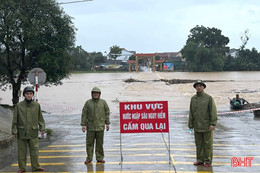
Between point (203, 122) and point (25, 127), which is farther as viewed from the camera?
point (203, 122)

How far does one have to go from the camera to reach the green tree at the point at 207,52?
318ft

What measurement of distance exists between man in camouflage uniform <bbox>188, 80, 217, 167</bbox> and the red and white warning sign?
0.83 metres

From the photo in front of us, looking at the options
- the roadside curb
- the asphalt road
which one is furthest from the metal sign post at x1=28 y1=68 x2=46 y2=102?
the roadside curb

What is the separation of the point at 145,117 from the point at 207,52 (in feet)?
298

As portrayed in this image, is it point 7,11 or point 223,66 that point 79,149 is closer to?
point 7,11

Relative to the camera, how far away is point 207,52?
9494cm

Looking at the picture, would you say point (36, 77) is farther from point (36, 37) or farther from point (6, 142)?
point (36, 37)

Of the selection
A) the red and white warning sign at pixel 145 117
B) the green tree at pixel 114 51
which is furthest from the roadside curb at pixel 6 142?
the green tree at pixel 114 51

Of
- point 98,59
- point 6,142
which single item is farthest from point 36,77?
point 98,59

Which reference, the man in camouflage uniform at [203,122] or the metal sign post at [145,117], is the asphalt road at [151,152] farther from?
the metal sign post at [145,117]

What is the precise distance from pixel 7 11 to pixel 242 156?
11.7 metres

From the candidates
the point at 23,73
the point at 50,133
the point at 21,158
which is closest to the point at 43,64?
the point at 23,73

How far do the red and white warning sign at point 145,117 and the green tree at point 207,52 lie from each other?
90.4 metres

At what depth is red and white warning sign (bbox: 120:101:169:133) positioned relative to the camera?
731cm
